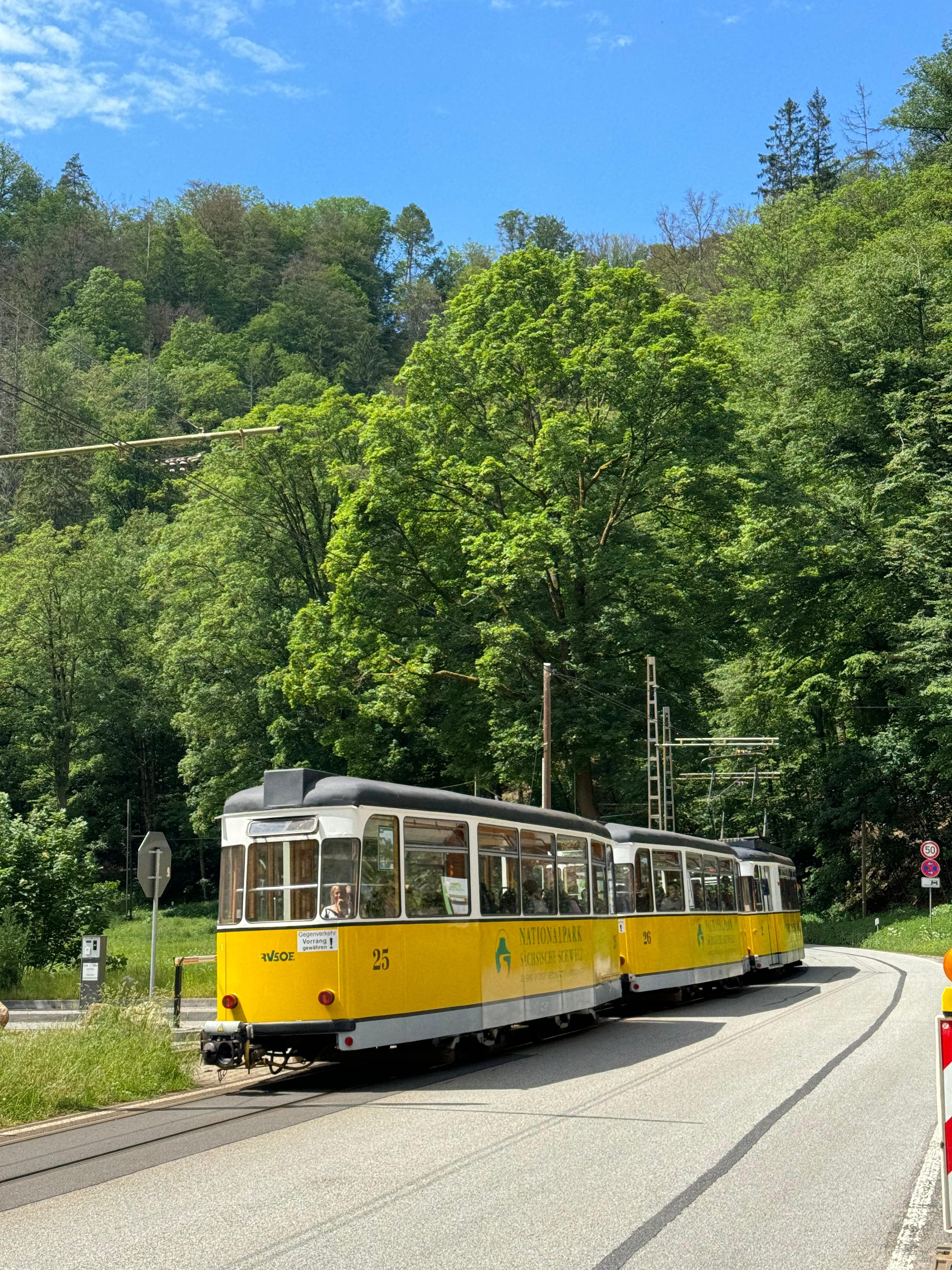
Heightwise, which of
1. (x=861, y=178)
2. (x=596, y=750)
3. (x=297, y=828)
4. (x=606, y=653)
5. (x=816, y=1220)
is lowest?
(x=816, y=1220)

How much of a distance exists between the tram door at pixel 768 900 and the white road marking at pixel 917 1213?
21.4 m

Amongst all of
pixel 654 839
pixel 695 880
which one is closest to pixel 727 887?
pixel 695 880

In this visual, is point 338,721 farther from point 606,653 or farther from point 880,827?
point 880,827

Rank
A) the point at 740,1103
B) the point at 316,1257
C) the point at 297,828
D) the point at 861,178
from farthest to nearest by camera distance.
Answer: the point at 861,178 < the point at 297,828 < the point at 740,1103 < the point at 316,1257

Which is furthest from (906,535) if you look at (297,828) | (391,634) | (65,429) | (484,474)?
(65,429)

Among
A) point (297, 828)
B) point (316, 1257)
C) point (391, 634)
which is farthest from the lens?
point (391, 634)

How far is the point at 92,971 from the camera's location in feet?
57.9

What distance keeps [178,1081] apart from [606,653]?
2596 centimetres

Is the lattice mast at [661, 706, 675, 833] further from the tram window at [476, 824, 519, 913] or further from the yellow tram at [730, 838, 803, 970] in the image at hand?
the tram window at [476, 824, 519, 913]

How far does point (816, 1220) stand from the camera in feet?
23.7

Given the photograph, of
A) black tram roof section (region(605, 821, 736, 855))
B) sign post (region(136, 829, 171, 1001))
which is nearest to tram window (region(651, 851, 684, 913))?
black tram roof section (region(605, 821, 736, 855))

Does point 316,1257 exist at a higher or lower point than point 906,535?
lower

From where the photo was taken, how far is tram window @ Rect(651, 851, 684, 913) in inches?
917

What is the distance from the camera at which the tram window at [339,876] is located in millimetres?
13297
